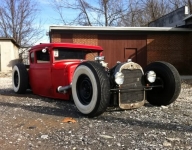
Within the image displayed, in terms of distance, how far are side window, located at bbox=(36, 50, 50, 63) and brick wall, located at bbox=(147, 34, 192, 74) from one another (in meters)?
12.4

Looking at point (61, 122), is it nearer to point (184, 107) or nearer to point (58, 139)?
point (58, 139)

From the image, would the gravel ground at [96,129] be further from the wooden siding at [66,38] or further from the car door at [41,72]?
the wooden siding at [66,38]

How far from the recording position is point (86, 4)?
3366 cm

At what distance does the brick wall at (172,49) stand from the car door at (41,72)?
12.3 metres

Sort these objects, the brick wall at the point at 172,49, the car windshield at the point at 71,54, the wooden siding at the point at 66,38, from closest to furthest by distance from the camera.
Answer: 1. the car windshield at the point at 71,54
2. the wooden siding at the point at 66,38
3. the brick wall at the point at 172,49

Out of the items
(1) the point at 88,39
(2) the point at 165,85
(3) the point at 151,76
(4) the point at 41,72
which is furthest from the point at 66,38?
(3) the point at 151,76

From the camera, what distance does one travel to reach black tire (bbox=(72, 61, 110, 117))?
499 cm

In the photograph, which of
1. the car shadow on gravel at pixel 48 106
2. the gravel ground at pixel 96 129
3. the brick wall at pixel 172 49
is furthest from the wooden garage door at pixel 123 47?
the gravel ground at pixel 96 129

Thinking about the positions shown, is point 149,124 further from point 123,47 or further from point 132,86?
point 123,47

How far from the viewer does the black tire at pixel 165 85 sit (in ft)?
19.6

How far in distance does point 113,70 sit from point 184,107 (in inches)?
76.6

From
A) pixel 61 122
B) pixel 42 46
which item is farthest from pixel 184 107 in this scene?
pixel 42 46

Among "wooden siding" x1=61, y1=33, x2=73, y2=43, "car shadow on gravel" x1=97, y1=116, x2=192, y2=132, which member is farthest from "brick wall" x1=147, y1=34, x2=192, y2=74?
"car shadow on gravel" x1=97, y1=116, x2=192, y2=132

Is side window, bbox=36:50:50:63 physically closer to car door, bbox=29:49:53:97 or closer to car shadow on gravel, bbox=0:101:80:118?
car door, bbox=29:49:53:97
